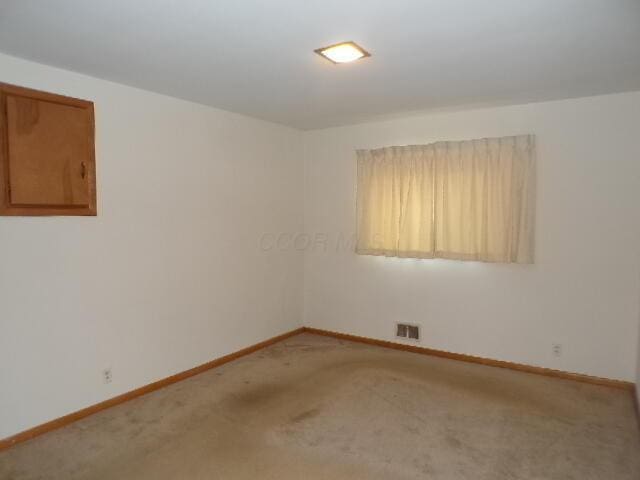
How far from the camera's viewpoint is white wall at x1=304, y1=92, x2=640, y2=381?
131 inches

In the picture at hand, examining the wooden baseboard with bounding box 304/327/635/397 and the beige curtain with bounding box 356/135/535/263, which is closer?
the wooden baseboard with bounding box 304/327/635/397

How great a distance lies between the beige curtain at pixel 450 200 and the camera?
366 cm

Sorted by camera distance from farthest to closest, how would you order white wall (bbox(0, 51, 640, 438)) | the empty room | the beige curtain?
the beige curtain → white wall (bbox(0, 51, 640, 438)) → the empty room

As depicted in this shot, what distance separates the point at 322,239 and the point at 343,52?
2743 mm

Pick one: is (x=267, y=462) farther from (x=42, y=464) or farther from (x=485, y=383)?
(x=485, y=383)

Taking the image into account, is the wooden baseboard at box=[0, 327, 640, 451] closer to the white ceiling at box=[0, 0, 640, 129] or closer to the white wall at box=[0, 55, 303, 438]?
the white wall at box=[0, 55, 303, 438]

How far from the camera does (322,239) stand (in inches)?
194

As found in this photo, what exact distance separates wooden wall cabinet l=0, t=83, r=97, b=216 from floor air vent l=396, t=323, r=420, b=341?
3.10 meters

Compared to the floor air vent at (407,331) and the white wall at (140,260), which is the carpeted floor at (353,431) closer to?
the white wall at (140,260)

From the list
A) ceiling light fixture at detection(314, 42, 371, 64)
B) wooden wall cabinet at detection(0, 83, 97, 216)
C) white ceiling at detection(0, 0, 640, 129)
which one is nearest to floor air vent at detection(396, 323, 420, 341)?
white ceiling at detection(0, 0, 640, 129)

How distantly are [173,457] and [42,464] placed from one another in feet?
2.39

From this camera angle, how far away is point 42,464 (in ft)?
7.70

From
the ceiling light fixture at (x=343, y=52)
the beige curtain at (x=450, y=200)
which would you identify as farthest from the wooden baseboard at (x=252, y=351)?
the ceiling light fixture at (x=343, y=52)

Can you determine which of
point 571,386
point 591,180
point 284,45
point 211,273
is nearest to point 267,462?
point 211,273
